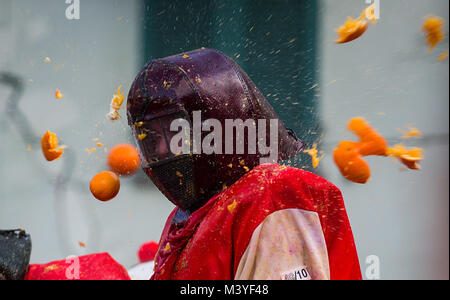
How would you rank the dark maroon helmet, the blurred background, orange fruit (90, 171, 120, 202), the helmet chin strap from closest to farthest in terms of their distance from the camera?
the dark maroon helmet < the helmet chin strap < orange fruit (90, 171, 120, 202) < the blurred background

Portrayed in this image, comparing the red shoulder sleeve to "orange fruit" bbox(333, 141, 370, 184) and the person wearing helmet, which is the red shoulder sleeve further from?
"orange fruit" bbox(333, 141, 370, 184)

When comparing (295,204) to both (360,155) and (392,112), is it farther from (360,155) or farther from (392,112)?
(392,112)

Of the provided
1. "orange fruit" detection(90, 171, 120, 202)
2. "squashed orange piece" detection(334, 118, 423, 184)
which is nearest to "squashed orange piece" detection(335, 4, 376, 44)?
"squashed orange piece" detection(334, 118, 423, 184)

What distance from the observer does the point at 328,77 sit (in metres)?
2.30

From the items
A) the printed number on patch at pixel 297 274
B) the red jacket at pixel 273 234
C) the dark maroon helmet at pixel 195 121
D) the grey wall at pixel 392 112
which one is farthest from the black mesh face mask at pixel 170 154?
the grey wall at pixel 392 112

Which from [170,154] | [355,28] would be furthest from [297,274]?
[355,28]

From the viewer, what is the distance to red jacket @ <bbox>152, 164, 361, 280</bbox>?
2.97 feet

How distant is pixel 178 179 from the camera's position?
3.67 ft

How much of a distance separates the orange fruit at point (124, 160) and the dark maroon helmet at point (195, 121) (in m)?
0.73

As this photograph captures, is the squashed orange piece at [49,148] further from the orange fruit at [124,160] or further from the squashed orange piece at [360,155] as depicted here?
the squashed orange piece at [360,155]

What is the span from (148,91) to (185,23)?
976mm

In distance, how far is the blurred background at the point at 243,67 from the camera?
6.63ft
